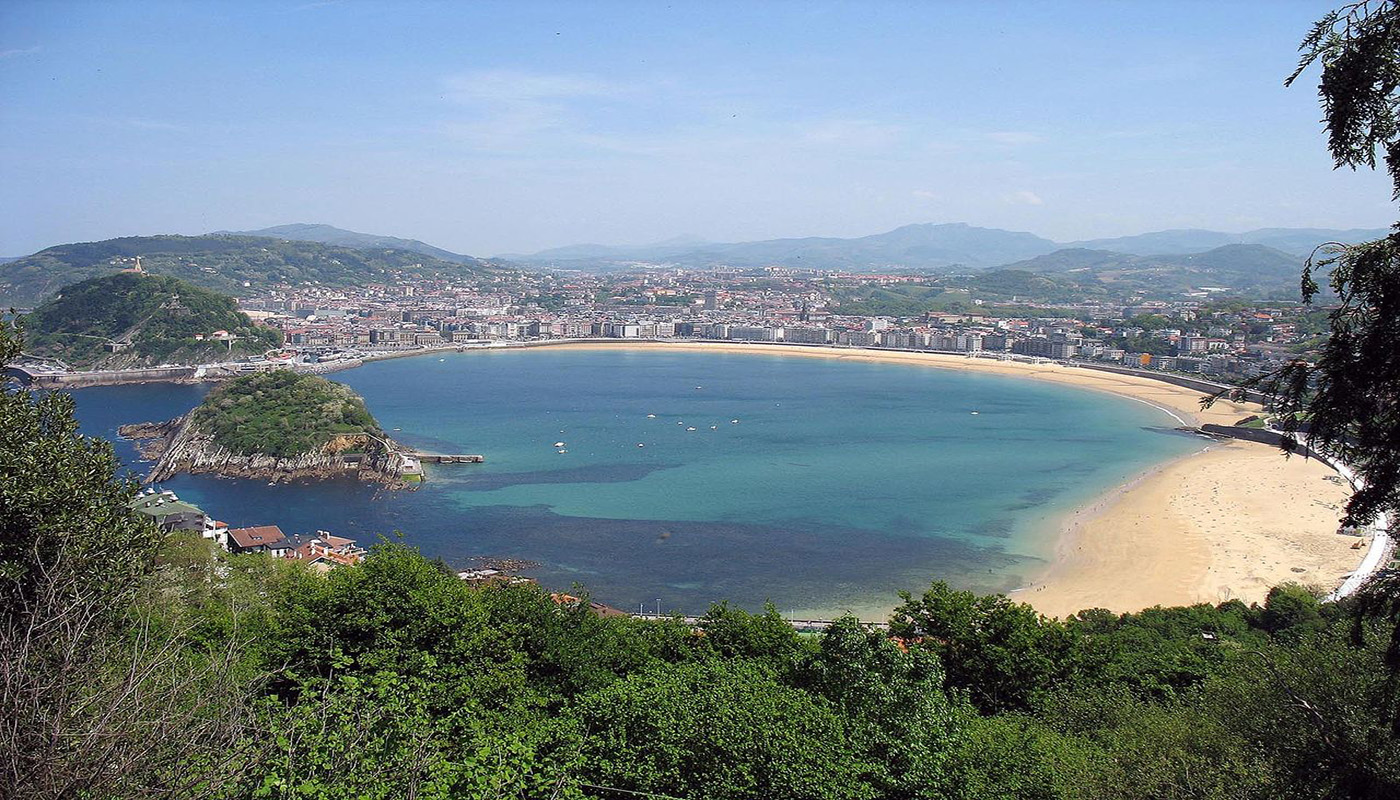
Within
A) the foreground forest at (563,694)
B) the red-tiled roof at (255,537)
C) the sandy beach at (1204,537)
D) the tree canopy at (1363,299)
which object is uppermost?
the tree canopy at (1363,299)

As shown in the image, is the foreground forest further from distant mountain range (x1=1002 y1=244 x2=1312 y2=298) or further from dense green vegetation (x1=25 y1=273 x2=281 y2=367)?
distant mountain range (x1=1002 y1=244 x2=1312 y2=298)

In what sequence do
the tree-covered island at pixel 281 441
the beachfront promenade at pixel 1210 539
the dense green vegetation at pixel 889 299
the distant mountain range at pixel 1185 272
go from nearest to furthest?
the beachfront promenade at pixel 1210 539 < the tree-covered island at pixel 281 441 < the dense green vegetation at pixel 889 299 < the distant mountain range at pixel 1185 272

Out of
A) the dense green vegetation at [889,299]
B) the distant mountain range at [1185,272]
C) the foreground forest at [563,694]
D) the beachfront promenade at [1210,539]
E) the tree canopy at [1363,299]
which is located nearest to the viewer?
the tree canopy at [1363,299]

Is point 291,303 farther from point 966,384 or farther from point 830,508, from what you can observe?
point 830,508

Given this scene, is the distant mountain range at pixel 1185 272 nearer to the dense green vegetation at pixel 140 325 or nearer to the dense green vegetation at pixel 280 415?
the dense green vegetation at pixel 140 325

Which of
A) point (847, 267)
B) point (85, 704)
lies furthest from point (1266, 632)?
point (847, 267)

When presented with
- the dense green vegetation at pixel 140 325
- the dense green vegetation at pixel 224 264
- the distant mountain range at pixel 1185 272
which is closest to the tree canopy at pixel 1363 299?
the dense green vegetation at pixel 140 325
